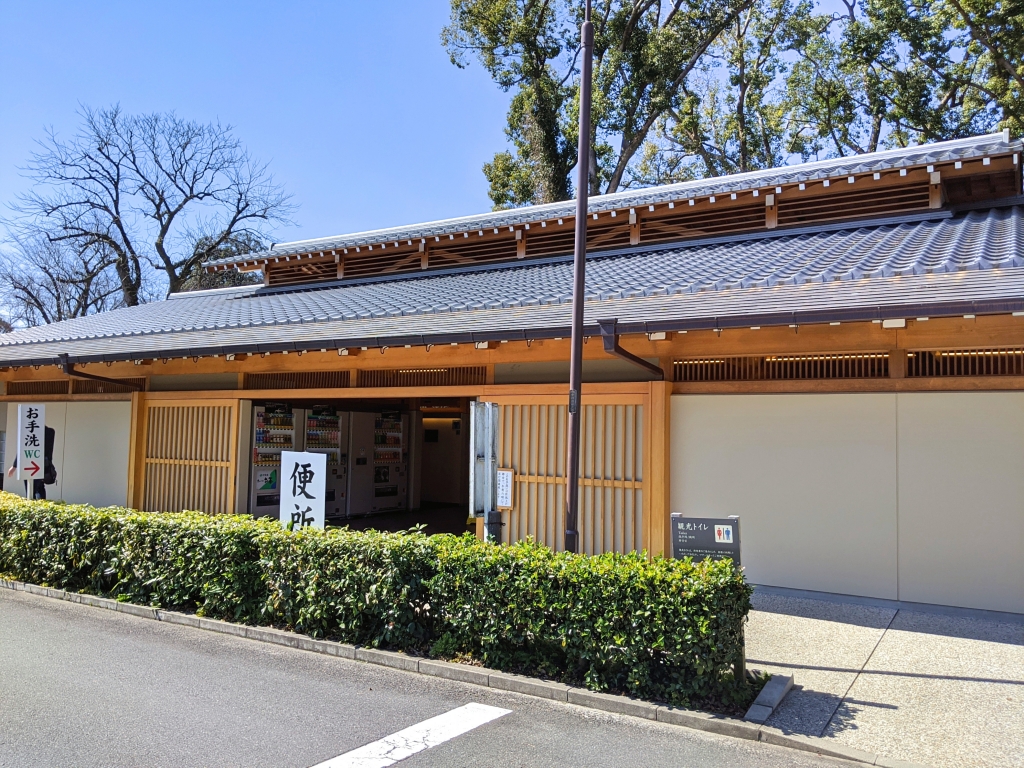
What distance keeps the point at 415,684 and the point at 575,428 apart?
2280 millimetres

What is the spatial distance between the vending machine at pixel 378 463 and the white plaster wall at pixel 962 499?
1005 centimetres

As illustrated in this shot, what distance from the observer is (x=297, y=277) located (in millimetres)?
15281

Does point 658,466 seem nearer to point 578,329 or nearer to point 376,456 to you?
point 578,329

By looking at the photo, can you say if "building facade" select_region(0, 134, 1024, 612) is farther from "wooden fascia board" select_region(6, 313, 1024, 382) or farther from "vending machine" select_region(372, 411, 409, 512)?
"vending machine" select_region(372, 411, 409, 512)

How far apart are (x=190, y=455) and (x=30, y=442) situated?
2.22m

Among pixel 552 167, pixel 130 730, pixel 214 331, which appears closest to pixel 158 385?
pixel 214 331

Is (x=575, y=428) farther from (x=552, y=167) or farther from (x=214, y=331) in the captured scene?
(x=552, y=167)

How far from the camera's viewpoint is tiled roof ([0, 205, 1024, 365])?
6.25m

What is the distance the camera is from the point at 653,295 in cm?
777

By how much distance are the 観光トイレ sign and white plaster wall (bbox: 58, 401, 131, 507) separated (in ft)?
33.7

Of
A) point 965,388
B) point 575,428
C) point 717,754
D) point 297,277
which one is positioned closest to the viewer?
point 717,754

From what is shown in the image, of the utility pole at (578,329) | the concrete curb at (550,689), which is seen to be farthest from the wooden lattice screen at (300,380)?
the utility pole at (578,329)

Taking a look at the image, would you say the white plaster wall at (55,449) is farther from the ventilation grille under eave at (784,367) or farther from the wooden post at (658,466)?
the ventilation grille under eave at (784,367)

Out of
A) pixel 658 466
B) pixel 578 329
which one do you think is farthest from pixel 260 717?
pixel 658 466
